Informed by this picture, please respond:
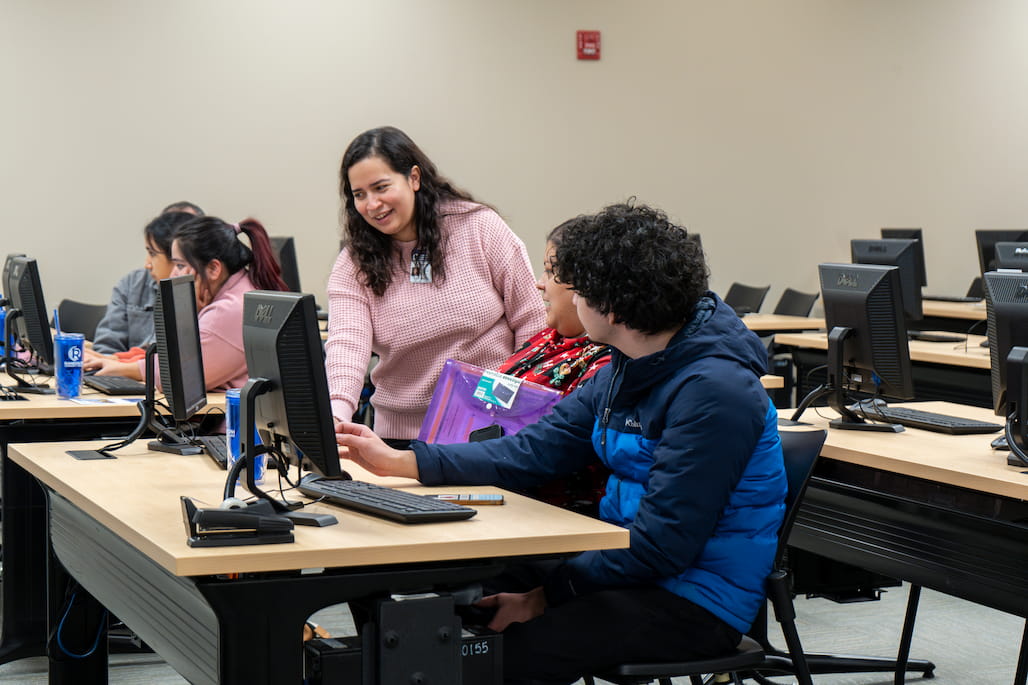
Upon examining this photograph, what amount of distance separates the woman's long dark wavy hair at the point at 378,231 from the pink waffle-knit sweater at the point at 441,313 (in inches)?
1.2

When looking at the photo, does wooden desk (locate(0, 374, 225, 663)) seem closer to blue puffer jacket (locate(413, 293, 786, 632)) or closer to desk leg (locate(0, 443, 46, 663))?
desk leg (locate(0, 443, 46, 663))

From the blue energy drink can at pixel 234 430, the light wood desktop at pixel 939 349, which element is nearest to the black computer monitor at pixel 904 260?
the light wood desktop at pixel 939 349

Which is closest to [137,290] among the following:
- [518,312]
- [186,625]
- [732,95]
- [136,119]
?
[136,119]

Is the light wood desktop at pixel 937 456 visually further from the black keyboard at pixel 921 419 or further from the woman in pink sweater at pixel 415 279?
the woman in pink sweater at pixel 415 279

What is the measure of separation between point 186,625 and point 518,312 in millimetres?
1465

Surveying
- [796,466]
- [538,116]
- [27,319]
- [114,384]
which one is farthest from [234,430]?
[538,116]

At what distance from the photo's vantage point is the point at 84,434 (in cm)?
336

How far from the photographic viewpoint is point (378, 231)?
305 cm

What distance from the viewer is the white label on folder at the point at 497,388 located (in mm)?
2531

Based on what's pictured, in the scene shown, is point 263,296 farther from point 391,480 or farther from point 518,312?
point 518,312

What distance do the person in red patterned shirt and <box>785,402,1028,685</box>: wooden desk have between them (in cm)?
75

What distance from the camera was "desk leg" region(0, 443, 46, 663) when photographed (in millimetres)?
3219

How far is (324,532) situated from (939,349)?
12.3 feet

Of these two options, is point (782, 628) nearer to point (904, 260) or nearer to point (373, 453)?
point (373, 453)
